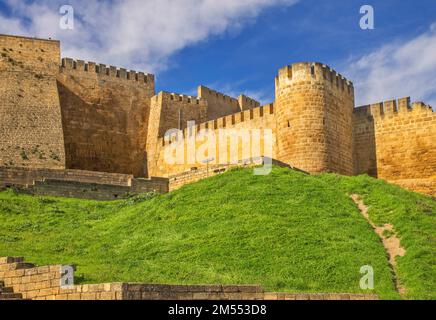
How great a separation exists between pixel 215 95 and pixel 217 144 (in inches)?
311

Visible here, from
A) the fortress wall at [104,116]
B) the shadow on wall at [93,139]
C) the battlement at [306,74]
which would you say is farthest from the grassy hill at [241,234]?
the fortress wall at [104,116]

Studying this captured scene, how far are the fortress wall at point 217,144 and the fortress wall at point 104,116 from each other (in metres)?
1.56

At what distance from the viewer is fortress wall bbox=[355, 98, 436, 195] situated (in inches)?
1048

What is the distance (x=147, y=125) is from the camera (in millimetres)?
36562

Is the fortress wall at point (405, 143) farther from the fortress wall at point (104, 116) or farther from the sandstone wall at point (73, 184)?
the fortress wall at point (104, 116)

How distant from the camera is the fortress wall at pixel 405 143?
87.3ft

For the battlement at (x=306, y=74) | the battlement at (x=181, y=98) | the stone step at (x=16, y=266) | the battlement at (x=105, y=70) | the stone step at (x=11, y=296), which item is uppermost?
the battlement at (x=105, y=70)

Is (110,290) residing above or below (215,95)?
below

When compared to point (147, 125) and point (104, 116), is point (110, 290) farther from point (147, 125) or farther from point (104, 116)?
point (147, 125)

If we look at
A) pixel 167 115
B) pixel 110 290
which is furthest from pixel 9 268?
pixel 167 115

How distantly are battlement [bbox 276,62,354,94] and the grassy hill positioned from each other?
529 cm

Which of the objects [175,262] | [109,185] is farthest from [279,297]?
[109,185]
